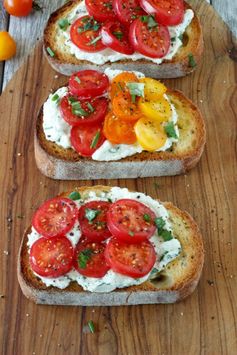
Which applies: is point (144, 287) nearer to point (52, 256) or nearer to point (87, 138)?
point (52, 256)

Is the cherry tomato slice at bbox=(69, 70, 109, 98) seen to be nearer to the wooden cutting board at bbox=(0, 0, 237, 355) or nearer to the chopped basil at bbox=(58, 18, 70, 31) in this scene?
the wooden cutting board at bbox=(0, 0, 237, 355)

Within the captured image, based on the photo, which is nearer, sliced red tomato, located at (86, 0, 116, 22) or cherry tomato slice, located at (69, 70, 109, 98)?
cherry tomato slice, located at (69, 70, 109, 98)

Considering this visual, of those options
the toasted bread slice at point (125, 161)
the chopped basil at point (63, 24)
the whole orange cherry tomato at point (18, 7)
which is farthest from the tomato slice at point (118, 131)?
the whole orange cherry tomato at point (18, 7)

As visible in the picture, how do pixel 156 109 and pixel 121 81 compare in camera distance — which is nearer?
pixel 156 109

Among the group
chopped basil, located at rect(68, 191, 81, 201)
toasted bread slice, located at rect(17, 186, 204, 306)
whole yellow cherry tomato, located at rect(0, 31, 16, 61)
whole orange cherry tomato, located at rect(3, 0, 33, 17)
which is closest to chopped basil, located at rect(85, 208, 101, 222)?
chopped basil, located at rect(68, 191, 81, 201)

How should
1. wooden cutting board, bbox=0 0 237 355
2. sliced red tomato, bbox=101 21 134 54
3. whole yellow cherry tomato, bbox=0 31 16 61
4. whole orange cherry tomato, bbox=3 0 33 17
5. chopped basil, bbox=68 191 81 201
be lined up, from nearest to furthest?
wooden cutting board, bbox=0 0 237 355 → chopped basil, bbox=68 191 81 201 → sliced red tomato, bbox=101 21 134 54 → whole yellow cherry tomato, bbox=0 31 16 61 → whole orange cherry tomato, bbox=3 0 33 17

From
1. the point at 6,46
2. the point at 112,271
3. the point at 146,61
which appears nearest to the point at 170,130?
the point at 146,61

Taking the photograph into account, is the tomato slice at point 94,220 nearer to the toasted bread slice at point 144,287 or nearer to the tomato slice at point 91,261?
the tomato slice at point 91,261
